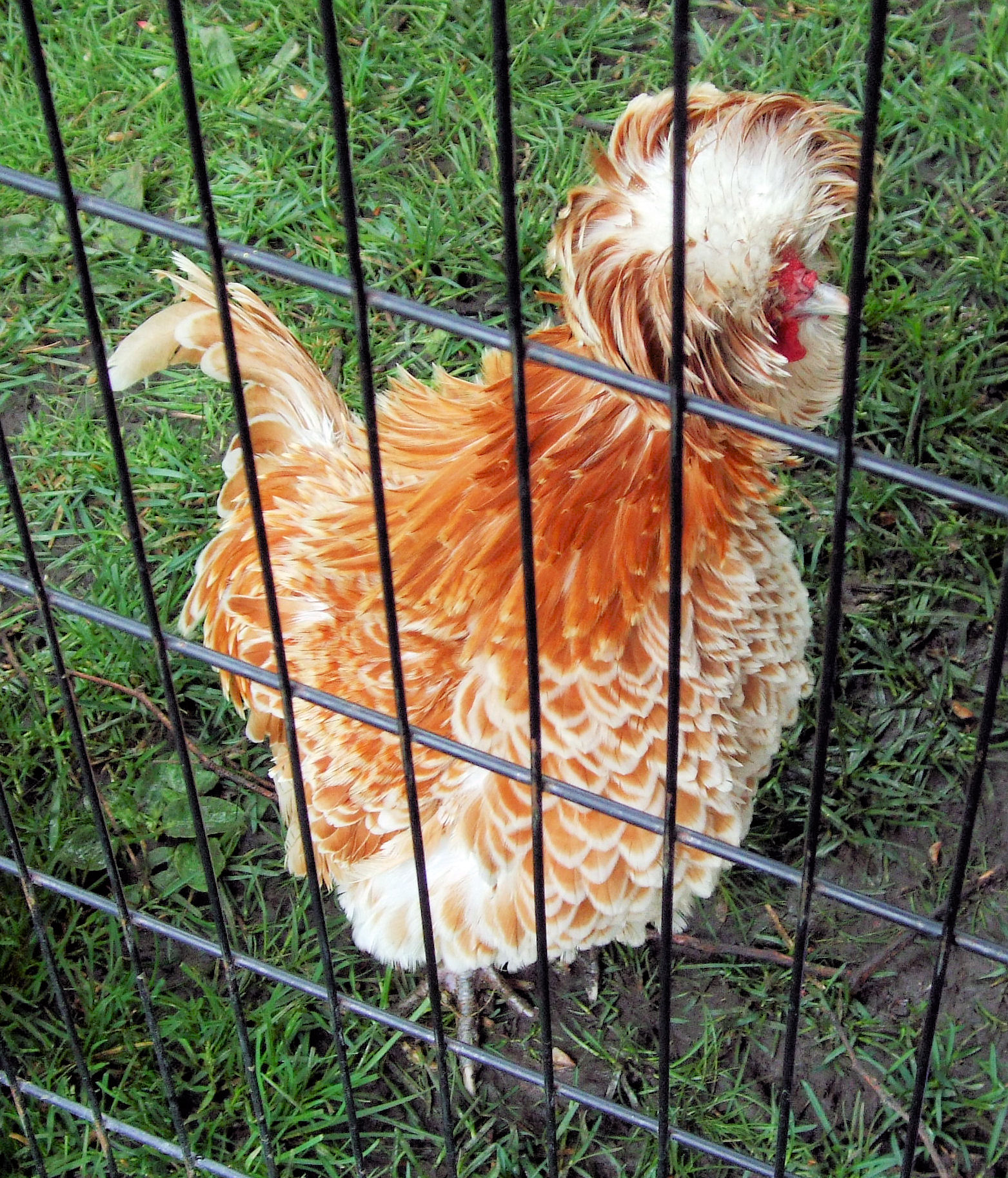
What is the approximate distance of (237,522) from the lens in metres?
2.39

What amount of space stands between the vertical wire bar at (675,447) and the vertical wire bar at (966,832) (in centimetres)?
24

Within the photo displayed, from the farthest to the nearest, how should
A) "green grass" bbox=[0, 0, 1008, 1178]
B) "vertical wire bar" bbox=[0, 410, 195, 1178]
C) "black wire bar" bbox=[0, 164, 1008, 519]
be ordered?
"green grass" bbox=[0, 0, 1008, 1178] → "vertical wire bar" bbox=[0, 410, 195, 1178] → "black wire bar" bbox=[0, 164, 1008, 519]

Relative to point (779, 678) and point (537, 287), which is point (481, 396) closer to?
point (779, 678)

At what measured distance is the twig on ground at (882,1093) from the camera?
7.43 feet

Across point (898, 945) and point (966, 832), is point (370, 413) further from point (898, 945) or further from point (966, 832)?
point (898, 945)

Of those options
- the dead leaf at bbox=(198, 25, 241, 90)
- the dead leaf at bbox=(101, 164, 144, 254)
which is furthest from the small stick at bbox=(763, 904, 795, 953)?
the dead leaf at bbox=(198, 25, 241, 90)

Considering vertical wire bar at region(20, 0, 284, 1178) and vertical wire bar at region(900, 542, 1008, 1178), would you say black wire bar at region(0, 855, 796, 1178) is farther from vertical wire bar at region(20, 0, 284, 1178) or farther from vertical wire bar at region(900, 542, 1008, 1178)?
vertical wire bar at region(900, 542, 1008, 1178)

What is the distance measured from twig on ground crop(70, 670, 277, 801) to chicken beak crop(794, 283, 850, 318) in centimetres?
144

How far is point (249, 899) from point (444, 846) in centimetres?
69

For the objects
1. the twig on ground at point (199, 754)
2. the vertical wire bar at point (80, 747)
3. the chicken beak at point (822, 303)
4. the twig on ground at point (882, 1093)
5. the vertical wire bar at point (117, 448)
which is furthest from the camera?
the twig on ground at point (199, 754)

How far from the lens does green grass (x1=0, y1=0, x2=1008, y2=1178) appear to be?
239 cm

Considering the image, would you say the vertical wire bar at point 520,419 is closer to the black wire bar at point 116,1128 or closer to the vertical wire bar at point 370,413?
the vertical wire bar at point 370,413

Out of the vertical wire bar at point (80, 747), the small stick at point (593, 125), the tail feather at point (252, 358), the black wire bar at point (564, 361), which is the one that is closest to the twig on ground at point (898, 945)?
the vertical wire bar at point (80, 747)

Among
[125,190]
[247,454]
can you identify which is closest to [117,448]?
[247,454]
